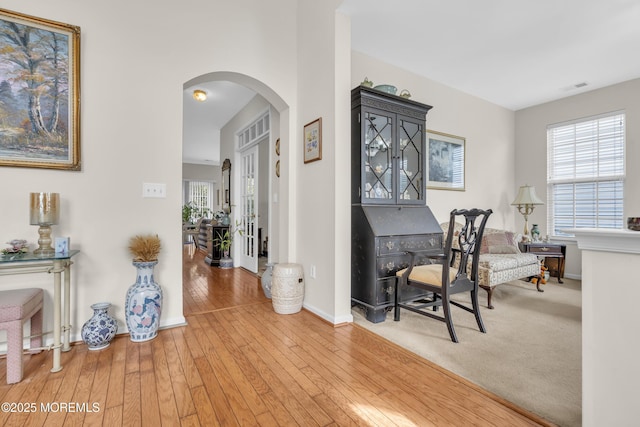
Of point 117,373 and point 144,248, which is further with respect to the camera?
point 144,248

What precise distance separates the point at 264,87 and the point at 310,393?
109 inches

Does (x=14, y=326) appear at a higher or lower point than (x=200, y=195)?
lower

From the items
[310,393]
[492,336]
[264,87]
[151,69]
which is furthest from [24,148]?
[492,336]

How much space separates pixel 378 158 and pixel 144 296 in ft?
7.75

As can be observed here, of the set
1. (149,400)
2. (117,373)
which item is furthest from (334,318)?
(117,373)

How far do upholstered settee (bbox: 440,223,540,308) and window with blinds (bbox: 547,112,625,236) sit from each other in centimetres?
78

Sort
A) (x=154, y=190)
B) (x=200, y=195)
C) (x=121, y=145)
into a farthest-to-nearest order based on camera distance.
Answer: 1. (x=200, y=195)
2. (x=154, y=190)
3. (x=121, y=145)

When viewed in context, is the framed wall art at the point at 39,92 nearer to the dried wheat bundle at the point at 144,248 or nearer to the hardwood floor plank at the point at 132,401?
the dried wheat bundle at the point at 144,248

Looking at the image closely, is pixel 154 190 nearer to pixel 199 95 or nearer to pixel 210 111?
pixel 199 95

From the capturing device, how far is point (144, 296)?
2232mm

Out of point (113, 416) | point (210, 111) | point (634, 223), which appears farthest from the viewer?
point (210, 111)

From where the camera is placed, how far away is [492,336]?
94.9 inches

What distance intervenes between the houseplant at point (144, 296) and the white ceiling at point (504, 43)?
2598 mm

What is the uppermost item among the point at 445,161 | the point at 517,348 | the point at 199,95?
the point at 199,95
